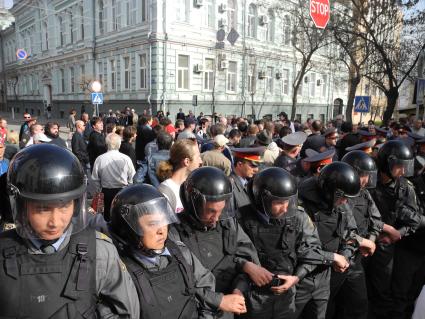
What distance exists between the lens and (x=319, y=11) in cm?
985

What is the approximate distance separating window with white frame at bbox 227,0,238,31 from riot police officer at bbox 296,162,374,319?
78.4 feet

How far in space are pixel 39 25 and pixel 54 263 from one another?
41704mm

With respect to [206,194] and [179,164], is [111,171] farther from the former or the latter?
[206,194]

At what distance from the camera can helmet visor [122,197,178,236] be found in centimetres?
196

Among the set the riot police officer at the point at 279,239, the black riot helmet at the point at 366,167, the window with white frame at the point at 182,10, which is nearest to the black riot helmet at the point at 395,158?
the black riot helmet at the point at 366,167

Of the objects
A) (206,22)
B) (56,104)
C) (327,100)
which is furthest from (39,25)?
(327,100)

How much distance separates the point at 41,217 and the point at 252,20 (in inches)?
1090

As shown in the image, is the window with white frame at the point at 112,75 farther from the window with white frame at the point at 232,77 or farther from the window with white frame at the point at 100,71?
the window with white frame at the point at 232,77

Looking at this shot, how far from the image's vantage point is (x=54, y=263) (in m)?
1.59

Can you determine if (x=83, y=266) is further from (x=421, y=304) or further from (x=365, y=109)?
(x=365, y=109)

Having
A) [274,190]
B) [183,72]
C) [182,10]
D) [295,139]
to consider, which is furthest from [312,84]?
[274,190]

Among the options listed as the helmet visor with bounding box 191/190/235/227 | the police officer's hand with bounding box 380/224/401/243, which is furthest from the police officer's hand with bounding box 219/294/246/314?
the police officer's hand with bounding box 380/224/401/243

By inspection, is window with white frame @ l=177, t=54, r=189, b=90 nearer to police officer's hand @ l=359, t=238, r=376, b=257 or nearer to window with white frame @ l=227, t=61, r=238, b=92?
window with white frame @ l=227, t=61, r=238, b=92

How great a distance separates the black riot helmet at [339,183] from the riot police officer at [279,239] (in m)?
0.41
